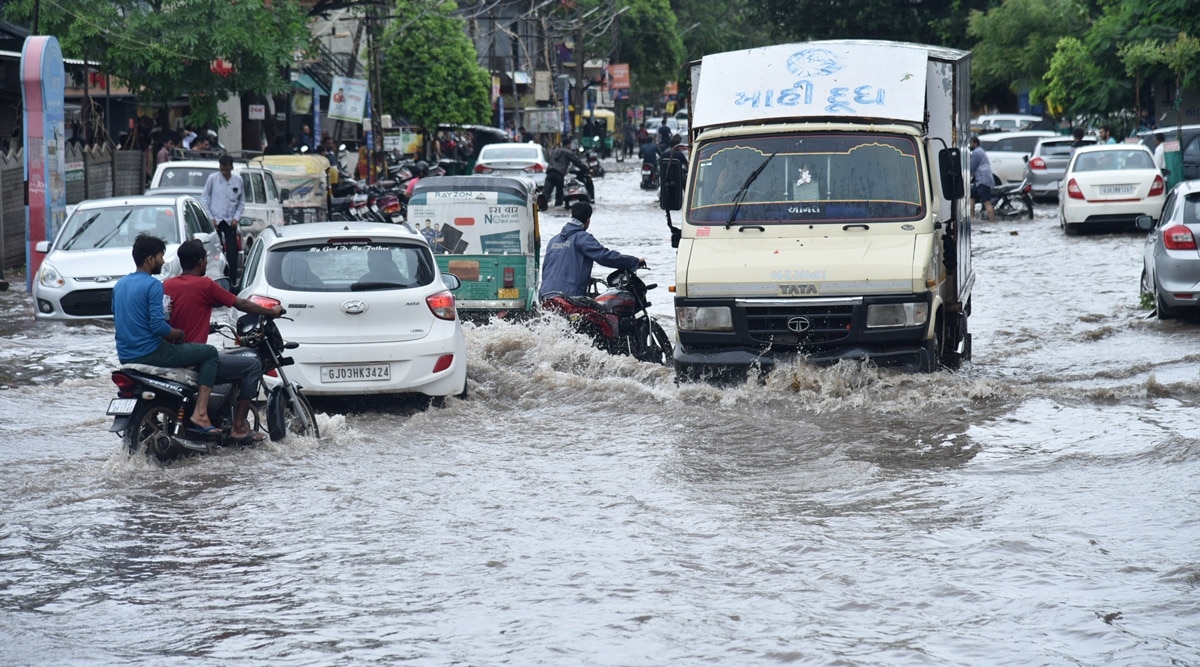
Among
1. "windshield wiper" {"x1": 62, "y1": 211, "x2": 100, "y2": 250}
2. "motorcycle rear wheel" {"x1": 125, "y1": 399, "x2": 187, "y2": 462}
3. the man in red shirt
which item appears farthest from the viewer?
"windshield wiper" {"x1": 62, "y1": 211, "x2": 100, "y2": 250}

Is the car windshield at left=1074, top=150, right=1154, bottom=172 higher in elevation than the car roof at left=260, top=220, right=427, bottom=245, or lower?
higher

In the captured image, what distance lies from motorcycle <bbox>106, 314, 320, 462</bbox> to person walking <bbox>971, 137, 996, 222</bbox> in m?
21.4

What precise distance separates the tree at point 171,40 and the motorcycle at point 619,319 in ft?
56.4

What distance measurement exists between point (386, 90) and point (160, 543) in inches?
1915

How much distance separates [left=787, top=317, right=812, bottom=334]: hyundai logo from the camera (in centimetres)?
1145

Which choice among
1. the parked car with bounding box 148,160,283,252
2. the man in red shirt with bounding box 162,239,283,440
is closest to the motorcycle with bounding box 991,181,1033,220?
the parked car with bounding box 148,160,283,252

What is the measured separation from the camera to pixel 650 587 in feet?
23.4

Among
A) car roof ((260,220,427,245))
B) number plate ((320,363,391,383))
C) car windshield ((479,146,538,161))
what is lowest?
Result: number plate ((320,363,391,383))

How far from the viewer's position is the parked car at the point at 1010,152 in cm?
3666

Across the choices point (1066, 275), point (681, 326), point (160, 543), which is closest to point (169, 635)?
point (160, 543)

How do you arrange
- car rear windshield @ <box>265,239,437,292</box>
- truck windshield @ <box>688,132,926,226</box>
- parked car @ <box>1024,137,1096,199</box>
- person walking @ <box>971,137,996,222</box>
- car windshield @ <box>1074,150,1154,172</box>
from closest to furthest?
car rear windshield @ <box>265,239,437,292</box> < truck windshield @ <box>688,132,926,226</box> < car windshield @ <box>1074,150,1154,172</box> < person walking @ <box>971,137,996,222</box> < parked car @ <box>1024,137,1096,199</box>

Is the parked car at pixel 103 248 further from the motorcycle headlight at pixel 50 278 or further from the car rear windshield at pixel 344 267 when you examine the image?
the car rear windshield at pixel 344 267

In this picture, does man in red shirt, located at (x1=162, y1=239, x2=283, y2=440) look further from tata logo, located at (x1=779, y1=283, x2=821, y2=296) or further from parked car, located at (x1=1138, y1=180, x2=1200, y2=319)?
parked car, located at (x1=1138, y1=180, x2=1200, y2=319)

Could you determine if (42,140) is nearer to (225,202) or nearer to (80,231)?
(225,202)
